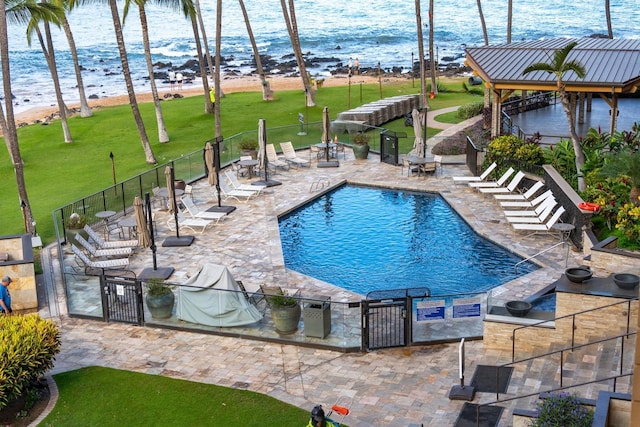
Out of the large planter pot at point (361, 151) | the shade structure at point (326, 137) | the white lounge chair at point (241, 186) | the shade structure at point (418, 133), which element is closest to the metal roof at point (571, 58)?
the shade structure at point (418, 133)

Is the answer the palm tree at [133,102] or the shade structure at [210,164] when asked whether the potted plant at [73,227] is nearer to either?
the shade structure at [210,164]

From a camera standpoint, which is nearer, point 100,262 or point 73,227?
point 100,262

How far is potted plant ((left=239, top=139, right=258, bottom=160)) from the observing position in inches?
1359

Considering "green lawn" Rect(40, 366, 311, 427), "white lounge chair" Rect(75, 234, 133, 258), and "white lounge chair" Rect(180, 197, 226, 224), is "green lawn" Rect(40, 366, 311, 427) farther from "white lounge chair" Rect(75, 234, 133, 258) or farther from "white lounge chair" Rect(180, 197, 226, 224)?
"white lounge chair" Rect(180, 197, 226, 224)

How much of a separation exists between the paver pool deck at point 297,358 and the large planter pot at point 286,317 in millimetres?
430

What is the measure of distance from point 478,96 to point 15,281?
119ft

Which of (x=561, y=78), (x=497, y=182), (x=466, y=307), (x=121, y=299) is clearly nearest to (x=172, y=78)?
(x=497, y=182)

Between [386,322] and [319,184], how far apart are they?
1418 centimetres

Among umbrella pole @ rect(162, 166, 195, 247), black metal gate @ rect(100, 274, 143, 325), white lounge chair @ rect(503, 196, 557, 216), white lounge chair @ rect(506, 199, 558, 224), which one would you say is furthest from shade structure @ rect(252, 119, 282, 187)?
black metal gate @ rect(100, 274, 143, 325)

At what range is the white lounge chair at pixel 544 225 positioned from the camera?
2395cm

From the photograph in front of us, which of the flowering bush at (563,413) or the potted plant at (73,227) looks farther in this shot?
the potted plant at (73,227)

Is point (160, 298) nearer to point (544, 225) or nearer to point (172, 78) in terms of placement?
point (544, 225)

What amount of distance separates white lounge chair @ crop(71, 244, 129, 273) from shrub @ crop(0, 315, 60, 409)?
6.25 meters

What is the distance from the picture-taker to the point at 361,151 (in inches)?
1379
